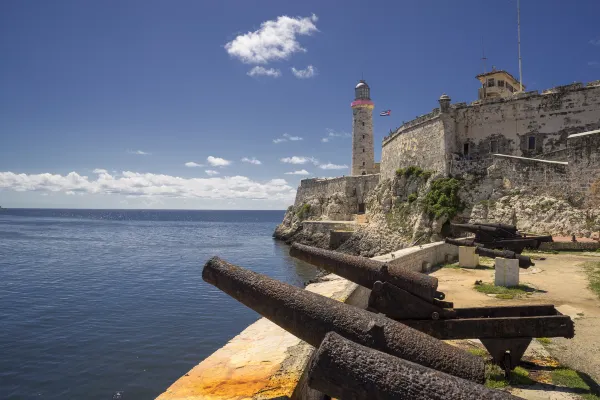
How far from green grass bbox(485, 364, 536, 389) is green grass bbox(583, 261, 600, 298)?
16.4ft

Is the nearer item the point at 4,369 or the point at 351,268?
the point at 351,268

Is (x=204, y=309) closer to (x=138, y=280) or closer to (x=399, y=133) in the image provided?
(x=138, y=280)

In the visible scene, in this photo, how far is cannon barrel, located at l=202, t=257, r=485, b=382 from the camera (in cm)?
259

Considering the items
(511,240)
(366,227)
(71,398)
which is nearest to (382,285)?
(71,398)

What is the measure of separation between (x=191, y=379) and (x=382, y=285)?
216cm

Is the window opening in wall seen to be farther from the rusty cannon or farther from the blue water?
the rusty cannon

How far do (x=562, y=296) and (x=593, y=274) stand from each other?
289cm

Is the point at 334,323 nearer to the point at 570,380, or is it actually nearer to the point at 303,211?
the point at 570,380

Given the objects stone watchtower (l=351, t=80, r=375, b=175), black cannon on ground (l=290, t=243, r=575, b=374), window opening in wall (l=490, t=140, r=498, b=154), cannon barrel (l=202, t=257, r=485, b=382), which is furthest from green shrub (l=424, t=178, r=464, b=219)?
stone watchtower (l=351, t=80, r=375, b=175)

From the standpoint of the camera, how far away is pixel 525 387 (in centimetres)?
417

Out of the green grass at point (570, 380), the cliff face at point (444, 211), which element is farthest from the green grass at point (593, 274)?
the cliff face at point (444, 211)

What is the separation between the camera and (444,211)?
25719 mm

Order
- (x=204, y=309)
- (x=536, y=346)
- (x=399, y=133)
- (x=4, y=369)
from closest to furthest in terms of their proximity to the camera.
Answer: (x=536, y=346), (x=4, y=369), (x=204, y=309), (x=399, y=133)

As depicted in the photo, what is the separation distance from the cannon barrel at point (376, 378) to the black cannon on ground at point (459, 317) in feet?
6.25
